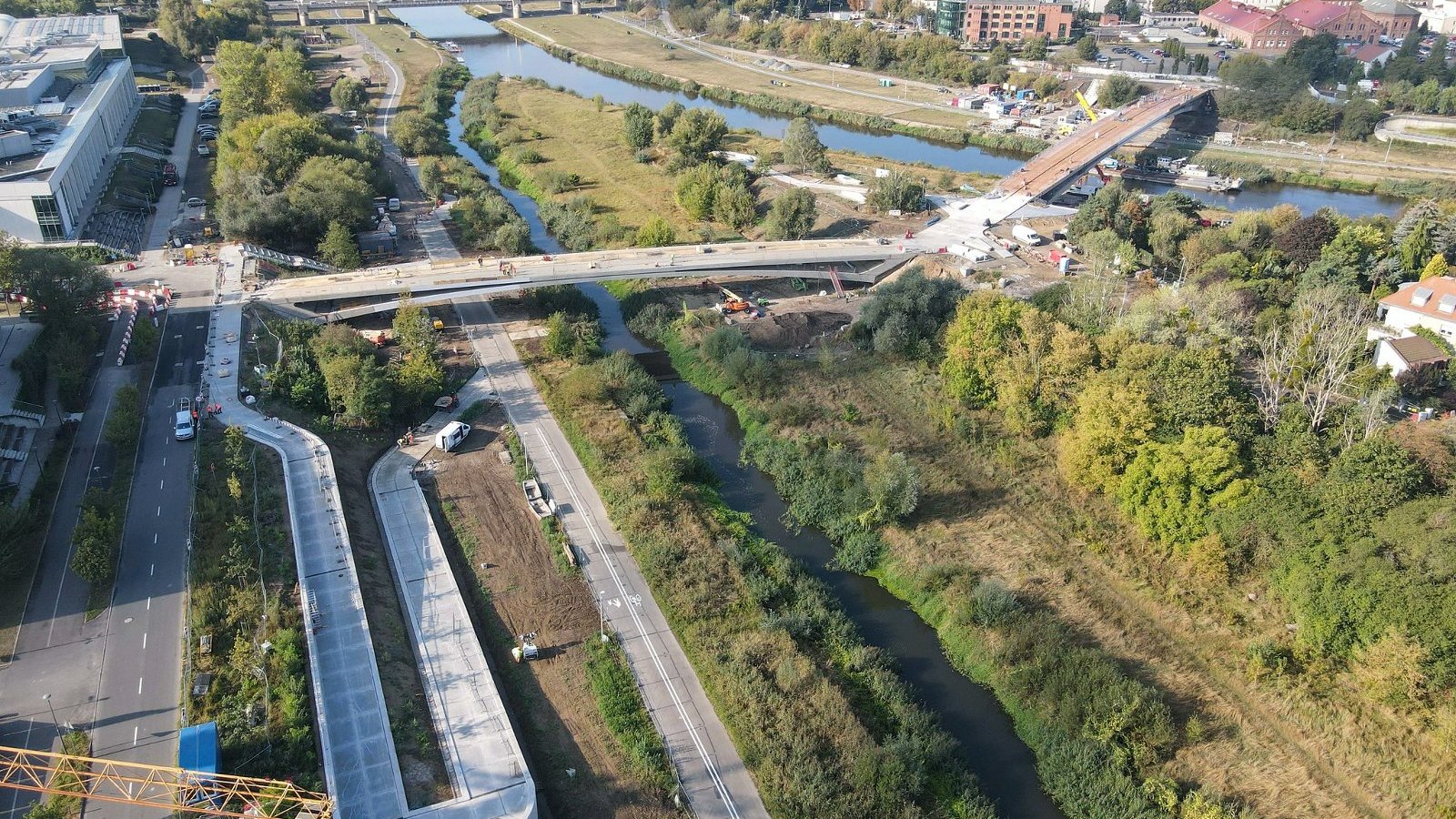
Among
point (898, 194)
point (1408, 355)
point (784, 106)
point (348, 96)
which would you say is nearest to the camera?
point (1408, 355)

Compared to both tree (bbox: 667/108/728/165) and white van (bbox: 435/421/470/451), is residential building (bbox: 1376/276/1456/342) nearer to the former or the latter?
white van (bbox: 435/421/470/451)

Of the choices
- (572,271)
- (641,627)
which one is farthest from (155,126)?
(641,627)

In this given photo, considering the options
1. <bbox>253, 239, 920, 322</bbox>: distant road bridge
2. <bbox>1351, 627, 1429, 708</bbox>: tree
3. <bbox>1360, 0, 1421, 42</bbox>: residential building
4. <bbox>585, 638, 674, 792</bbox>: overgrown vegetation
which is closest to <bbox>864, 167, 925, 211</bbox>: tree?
<bbox>253, 239, 920, 322</bbox>: distant road bridge

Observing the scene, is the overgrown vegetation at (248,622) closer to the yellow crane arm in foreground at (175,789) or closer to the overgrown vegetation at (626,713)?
the yellow crane arm in foreground at (175,789)

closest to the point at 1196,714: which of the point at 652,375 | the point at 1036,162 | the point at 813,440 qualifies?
the point at 813,440

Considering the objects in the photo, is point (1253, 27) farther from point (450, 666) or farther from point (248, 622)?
point (248, 622)

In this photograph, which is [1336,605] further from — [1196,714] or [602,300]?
[602,300]

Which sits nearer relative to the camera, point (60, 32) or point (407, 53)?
point (60, 32)
